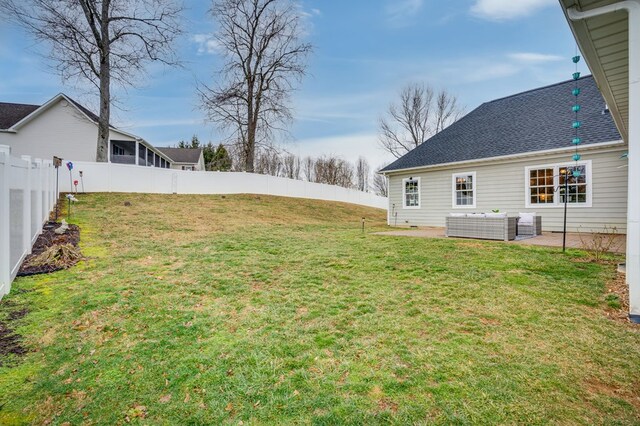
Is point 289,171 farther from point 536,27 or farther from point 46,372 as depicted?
point 46,372

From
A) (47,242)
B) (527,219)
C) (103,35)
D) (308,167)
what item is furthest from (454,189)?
(308,167)

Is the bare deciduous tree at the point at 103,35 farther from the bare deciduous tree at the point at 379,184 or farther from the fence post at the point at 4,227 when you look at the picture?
the bare deciduous tree at the point at 379,184

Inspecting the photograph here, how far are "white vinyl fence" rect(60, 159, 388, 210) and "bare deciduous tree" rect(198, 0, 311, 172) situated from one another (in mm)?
1905

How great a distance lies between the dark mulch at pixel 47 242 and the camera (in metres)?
4.62

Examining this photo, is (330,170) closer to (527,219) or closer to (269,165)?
(269,165)

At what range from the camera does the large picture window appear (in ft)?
31.3

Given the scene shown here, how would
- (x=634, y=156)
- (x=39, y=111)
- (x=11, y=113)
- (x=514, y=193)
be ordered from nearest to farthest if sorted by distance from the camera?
(x=634, y=156), (x=514, y=193), (x=39, y=111), (x=11, y=113)

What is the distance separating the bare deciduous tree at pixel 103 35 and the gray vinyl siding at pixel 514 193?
14168mm

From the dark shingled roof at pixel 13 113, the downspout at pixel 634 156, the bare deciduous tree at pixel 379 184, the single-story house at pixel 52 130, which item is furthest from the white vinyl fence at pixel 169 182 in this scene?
the bare deciduous tree at pixel 379 184

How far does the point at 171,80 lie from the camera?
18.7m

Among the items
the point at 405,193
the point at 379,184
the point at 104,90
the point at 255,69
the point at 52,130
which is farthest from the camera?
the point at 379,184

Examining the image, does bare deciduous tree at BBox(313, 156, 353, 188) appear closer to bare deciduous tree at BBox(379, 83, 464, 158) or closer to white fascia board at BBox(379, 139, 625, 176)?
bare deciduous tree at BBox(379, 83, 464, 158)

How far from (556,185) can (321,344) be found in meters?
10.7

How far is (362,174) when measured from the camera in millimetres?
41406
